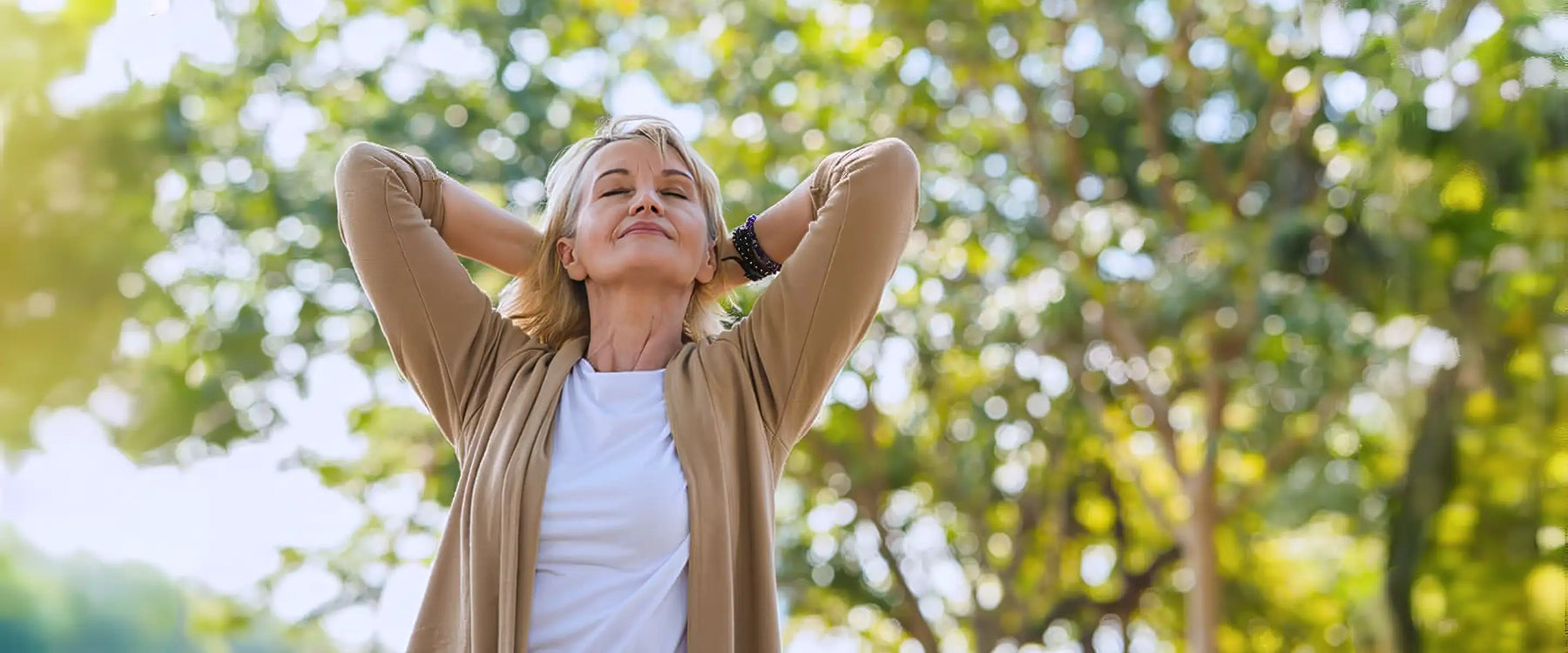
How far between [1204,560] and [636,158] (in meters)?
5.35

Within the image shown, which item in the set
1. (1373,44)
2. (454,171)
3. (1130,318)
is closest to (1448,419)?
(1373,44)

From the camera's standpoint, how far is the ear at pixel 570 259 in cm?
188

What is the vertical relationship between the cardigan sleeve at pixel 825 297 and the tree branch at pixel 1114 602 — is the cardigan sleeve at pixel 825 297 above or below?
above

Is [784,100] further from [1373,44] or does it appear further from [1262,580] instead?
[1262,580]

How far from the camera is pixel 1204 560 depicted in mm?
6672

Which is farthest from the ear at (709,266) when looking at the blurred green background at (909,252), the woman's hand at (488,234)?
the blurred green background at (909,252)

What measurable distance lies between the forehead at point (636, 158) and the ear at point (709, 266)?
0.10 m

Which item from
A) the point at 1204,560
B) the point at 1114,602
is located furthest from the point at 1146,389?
the point at 1114,602

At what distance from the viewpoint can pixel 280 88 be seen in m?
6.10

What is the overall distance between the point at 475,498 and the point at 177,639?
6065 millimetres

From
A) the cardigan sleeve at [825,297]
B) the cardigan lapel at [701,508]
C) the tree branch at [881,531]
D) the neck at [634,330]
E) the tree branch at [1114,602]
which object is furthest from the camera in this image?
the tree branch at [1114,602]

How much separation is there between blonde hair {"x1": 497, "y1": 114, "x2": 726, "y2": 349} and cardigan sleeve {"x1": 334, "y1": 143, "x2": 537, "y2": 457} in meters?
0.08

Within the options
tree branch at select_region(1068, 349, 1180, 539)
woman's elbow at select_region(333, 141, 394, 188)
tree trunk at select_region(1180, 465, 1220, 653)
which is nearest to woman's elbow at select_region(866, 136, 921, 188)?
woman's elbow at select_region(333, 141, 394, 188)

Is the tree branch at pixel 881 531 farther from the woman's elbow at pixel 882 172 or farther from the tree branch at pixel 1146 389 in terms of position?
the woman's elbow at pixel 882 172
